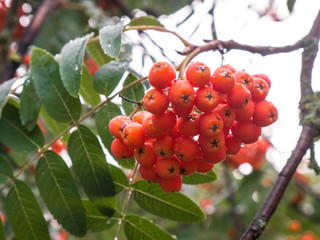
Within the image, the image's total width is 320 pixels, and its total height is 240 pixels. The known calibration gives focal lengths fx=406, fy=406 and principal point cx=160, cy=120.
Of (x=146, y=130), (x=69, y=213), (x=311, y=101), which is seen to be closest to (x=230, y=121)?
(x=146, y=130)

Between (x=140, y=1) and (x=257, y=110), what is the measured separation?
9.48 ft

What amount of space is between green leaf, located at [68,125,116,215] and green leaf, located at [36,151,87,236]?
6 cm

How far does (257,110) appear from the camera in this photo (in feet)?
4.66

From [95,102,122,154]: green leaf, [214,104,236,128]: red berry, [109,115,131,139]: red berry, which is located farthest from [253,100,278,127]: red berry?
[95,102,122,154]: green leaf

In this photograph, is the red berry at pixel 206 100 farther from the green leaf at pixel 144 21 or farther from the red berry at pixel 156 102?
the green leaf at pixel 144 21

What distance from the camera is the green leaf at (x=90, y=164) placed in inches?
63.9

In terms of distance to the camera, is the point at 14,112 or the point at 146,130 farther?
the point at 14,112

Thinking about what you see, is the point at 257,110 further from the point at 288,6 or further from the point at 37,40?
the point at 37,40

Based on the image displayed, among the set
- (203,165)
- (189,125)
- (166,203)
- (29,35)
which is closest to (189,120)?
(189,125)

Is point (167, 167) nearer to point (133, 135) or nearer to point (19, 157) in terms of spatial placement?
point (133, 135)

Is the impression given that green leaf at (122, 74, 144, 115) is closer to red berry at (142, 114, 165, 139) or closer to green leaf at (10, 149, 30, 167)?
red berry at (142, 114, 165, 139)

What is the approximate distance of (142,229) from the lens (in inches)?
68.3

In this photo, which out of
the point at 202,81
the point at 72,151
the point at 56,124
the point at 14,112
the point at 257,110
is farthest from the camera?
the point at 56,124

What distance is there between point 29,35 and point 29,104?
5.56 ft
